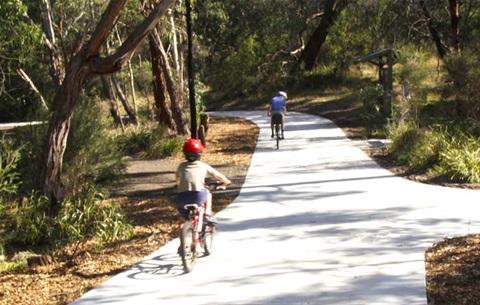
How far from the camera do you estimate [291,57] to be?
43156 millimetres

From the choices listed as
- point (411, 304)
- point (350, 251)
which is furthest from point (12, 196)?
point (411, 304)

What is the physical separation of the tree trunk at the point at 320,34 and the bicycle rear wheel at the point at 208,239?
3146cm

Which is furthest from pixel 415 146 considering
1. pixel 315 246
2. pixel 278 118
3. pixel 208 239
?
pixel 208 239

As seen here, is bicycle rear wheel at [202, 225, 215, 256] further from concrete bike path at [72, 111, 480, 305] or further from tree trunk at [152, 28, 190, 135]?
tree trunk at [152, 28, 190, 135]

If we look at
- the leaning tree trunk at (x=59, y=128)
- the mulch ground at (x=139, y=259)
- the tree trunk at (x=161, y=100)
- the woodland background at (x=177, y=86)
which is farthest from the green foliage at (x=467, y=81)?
the leaning tree trunk at (x=59, y=128)

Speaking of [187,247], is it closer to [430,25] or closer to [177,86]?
[177,86]

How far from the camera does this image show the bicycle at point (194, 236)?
24.5 ft

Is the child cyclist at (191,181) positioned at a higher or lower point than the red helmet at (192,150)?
lower

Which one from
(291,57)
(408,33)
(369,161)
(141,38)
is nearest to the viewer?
(141,38)

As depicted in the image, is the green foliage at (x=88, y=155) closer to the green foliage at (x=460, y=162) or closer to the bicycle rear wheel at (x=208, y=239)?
the bicycle rear wheel at (x=208, y=239)

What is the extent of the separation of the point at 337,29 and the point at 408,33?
1306 cm

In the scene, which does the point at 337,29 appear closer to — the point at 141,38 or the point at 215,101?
the point at 215,101

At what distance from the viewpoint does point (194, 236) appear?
7.80m

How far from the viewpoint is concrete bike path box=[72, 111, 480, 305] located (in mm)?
6762
